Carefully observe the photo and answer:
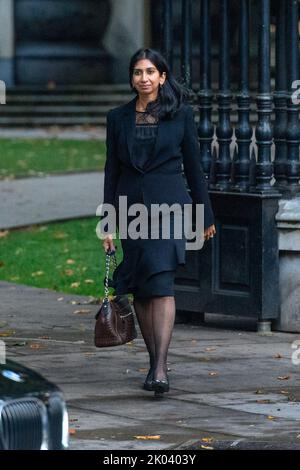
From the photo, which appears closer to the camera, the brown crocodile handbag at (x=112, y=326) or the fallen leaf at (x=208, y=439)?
the fallen leaf at (x=208, y=439)

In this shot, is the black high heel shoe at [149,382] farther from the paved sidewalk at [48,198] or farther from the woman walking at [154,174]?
the paved sidewalk at [48,198]

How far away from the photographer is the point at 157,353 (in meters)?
8.91

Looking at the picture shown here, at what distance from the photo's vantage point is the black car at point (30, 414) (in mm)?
5793

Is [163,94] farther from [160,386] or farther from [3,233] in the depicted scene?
[3,233]

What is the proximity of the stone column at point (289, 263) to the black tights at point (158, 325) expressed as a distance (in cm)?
222

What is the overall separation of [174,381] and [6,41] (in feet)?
78.1

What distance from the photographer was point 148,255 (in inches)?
349

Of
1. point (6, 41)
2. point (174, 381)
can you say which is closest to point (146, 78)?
point (174, 381)

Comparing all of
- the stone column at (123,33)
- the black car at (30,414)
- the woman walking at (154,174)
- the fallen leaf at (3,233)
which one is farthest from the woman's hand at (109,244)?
the stone column at (123,33)

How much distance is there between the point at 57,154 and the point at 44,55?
7.26 m

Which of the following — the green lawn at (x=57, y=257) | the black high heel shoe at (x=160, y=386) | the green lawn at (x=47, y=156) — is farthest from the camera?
the green lawn at (x=47, y=156)

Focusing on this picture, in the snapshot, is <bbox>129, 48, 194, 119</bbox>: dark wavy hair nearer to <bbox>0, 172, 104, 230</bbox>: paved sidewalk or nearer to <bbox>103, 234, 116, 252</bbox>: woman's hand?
<bbox>103, 234, 116, 252</bbox>: woman's hand

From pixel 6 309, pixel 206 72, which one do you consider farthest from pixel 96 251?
pixel 206 72

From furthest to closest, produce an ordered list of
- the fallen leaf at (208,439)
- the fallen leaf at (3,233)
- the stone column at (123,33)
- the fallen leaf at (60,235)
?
the stone column at (123,33) < the fallen leaf at (3,233) < the fallen leaf at (60,235) < the fallen leaf at (208,439)
